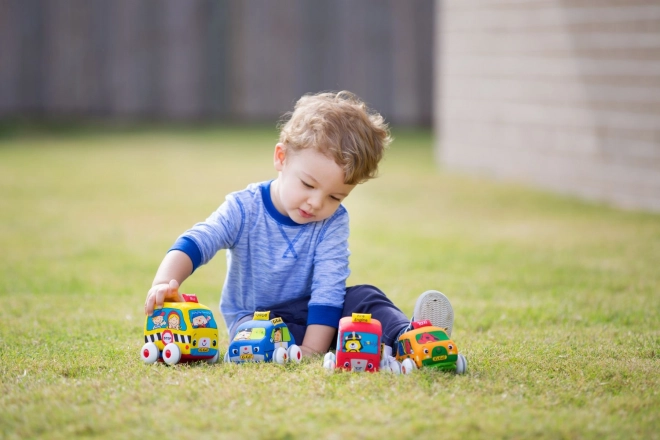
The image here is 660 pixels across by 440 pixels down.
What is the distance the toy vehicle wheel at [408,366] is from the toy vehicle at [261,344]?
0.36 metres

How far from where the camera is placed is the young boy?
2920mm

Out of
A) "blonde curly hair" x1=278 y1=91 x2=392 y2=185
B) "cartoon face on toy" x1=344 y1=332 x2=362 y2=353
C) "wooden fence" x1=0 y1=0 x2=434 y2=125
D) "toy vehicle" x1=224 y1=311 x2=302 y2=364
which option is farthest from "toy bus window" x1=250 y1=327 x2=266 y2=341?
"wooden fence" x1=0 y1=0 x2=434 y2=125

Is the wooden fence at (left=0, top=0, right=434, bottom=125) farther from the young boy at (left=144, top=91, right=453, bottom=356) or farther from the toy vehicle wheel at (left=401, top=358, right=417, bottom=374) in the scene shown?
the toy vehicle wheel at (left=401, top=358, right=417, bottom=374)

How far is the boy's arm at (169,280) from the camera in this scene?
275 cm

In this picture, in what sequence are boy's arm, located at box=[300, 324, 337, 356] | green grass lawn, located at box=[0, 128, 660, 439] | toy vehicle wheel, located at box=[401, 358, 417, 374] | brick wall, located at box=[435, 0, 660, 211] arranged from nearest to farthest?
green grass lawn, located at box=[0, 128, 660, 439] < toy vehicle wheel, located at box=[401, 358, 417, 374] < boy's arm, located at box=[300, 324, 337, 356] < brick wall, located at box=[435, 0, 660, 211]

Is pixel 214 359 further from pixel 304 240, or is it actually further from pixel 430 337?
pixel 430 337

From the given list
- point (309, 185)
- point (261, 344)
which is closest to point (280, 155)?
point (309, 185)

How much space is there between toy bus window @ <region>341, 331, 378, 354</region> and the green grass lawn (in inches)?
4.9

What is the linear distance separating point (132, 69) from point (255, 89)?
197 centimetres

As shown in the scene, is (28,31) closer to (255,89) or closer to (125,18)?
(125,18)

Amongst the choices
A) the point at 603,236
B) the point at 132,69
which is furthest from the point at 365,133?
the point at 132,69

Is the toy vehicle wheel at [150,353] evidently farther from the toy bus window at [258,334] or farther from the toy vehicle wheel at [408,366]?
the toy vehicle wheel at [408,366]

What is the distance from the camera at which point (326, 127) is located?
9.65ft

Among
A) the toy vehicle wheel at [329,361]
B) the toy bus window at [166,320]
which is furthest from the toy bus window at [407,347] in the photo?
the toy bus window at [166,320]
